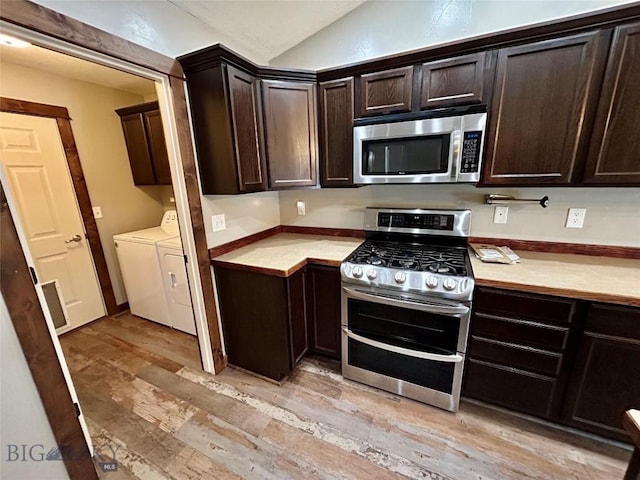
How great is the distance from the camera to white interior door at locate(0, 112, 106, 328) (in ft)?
7.57

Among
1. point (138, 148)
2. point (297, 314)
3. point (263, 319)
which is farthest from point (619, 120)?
point (138, 148)

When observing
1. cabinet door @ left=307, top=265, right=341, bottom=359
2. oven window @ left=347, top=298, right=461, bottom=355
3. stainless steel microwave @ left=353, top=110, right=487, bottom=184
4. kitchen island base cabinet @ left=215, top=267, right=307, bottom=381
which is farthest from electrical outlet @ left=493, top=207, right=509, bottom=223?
kitchen island base cabinet @ left=215, top=267, right=307, bottom=381

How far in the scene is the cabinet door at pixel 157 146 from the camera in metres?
2.68

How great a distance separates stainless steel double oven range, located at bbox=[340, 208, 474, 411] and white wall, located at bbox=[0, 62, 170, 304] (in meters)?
2.79

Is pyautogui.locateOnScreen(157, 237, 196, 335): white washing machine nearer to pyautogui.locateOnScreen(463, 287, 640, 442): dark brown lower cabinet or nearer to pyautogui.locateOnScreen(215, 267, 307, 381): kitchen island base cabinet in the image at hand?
pyautogui.locateOnScreen(215, 267, 307, 381): kitchen island base cabinet

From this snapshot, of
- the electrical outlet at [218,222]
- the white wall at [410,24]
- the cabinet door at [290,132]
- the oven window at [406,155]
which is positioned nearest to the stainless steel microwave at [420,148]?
the oven window at [406,155]

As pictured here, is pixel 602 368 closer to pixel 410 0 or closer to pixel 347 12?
pixel 410 0

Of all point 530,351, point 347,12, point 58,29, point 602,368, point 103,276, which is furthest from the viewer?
point 103,276

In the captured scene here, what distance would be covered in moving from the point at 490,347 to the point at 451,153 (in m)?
1.18

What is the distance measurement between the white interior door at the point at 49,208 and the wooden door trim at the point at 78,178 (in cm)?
4

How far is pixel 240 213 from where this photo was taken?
7.20 ft

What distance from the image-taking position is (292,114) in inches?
75.9

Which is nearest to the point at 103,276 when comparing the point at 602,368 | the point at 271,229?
the point at 271,229

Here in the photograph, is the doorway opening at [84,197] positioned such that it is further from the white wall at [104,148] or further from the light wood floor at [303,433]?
the light wood floor at [303,433]
